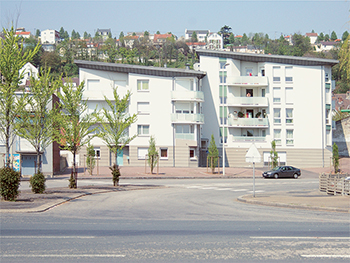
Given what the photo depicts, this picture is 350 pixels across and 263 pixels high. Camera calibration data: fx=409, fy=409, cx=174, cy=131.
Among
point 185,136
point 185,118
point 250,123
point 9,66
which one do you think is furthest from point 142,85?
point 9,66

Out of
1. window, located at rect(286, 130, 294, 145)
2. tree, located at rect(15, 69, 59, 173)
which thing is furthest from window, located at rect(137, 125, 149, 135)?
tree, located at rect(15, 69, 59, 173)

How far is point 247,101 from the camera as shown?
59625mm

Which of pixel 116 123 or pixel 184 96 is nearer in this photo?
pixel 116 123

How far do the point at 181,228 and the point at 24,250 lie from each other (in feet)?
14.6

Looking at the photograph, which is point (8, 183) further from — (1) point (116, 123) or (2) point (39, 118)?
(1) point (116, 123)

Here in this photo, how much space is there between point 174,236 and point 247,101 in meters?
51.1

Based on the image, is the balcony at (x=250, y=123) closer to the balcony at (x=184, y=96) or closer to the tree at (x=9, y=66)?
the balcony at (x=184, y=96)

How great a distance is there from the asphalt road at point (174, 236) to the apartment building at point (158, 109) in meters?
39.0

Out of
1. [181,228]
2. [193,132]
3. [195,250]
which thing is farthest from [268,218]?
[193,132]

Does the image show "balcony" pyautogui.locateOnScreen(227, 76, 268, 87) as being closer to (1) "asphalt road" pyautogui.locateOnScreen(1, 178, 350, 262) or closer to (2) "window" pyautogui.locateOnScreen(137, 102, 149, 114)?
(2) "window" pyautogui.locateOnScreen(137, 102, 149, 114)

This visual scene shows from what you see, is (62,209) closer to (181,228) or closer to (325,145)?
(181,228)

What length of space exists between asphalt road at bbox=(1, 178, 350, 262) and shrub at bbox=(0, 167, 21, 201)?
8.27ft

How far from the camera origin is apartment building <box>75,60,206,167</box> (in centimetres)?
5491

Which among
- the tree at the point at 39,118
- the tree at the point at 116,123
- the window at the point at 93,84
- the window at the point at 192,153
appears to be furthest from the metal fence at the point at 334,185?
the window at the point at 93,84
